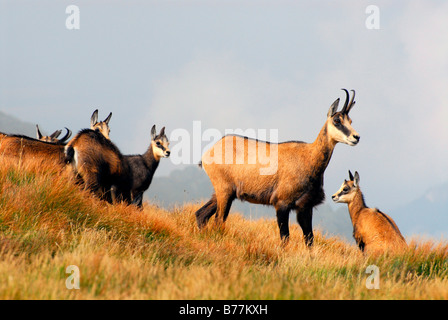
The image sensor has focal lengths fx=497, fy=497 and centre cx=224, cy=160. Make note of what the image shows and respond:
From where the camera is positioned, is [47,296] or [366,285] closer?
[47,296]

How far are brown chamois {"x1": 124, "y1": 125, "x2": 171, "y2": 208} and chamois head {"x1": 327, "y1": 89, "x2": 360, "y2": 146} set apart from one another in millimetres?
4643

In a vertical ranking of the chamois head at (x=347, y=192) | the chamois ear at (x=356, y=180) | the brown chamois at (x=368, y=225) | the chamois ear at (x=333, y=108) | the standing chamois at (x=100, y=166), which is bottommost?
the brown chamois at (x=368, y=225)

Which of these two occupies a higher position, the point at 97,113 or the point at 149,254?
the point at 97,113

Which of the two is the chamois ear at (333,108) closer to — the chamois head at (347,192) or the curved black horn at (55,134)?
the chamois head at (347,192)

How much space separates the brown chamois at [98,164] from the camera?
28.8 feet

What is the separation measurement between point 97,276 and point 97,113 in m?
8.58

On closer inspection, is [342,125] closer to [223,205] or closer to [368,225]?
[368,225]

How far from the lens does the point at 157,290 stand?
528 cm

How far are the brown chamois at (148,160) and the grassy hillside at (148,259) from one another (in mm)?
2197

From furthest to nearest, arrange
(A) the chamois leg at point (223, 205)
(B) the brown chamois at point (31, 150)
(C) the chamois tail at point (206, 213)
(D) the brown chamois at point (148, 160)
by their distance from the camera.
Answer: (D) the brown chamois at point (148, 160) → (C) the chamois tail at point (206, 213) → (A) the chamois leg at point (223, 205) → (B) the brown chamois at point (31, 150)

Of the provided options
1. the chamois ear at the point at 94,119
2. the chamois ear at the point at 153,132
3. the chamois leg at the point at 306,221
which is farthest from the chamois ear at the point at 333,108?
the chamois ear at the point at 94,119
